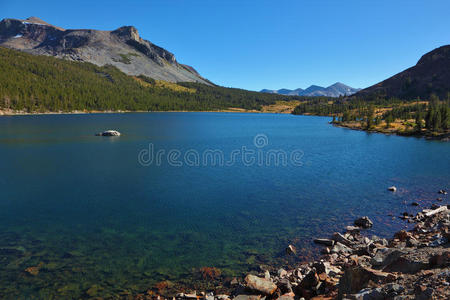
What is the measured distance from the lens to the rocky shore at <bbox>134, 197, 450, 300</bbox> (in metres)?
10.5

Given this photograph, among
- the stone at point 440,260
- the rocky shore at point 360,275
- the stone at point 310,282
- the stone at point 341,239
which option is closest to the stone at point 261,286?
the rocky shore at point 360,275

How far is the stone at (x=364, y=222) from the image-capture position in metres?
26.4

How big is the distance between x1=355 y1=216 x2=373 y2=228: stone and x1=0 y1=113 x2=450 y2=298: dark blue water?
68 cm

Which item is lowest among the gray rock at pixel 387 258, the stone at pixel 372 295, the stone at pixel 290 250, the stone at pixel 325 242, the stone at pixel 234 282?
the stone at pixel 234 282

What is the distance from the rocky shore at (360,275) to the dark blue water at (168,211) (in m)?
2.08

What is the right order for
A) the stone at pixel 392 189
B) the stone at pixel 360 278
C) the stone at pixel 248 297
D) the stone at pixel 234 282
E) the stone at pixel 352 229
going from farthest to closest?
the stone at pixel 392 189
the stone at pixel 352 229
the stone at pixel 234 282
the stone at pixel 248 297
the stone at pixel 360 278

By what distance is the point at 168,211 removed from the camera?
1188 inches

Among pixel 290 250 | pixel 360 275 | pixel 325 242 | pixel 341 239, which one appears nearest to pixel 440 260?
pixel 360 275

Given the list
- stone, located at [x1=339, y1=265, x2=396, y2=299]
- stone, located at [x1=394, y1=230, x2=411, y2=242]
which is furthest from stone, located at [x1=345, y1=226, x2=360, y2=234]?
stone, located at [x1=339, y1=265, x2=396, y2=299]

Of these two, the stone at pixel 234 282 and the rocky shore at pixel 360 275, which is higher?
the rocky shore at pixel 360 275

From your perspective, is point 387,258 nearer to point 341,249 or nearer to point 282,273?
point 282,273

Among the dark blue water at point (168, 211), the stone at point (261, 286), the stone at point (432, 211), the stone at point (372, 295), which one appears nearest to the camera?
the stone at point (372, 295)

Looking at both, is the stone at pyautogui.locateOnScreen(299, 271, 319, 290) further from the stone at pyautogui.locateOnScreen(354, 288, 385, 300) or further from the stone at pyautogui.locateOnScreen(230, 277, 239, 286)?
the stone at pyautogui.locateOnScreen(354, 288, 385, 300)

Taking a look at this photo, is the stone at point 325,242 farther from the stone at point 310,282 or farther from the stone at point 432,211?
the stone at point 432,211
